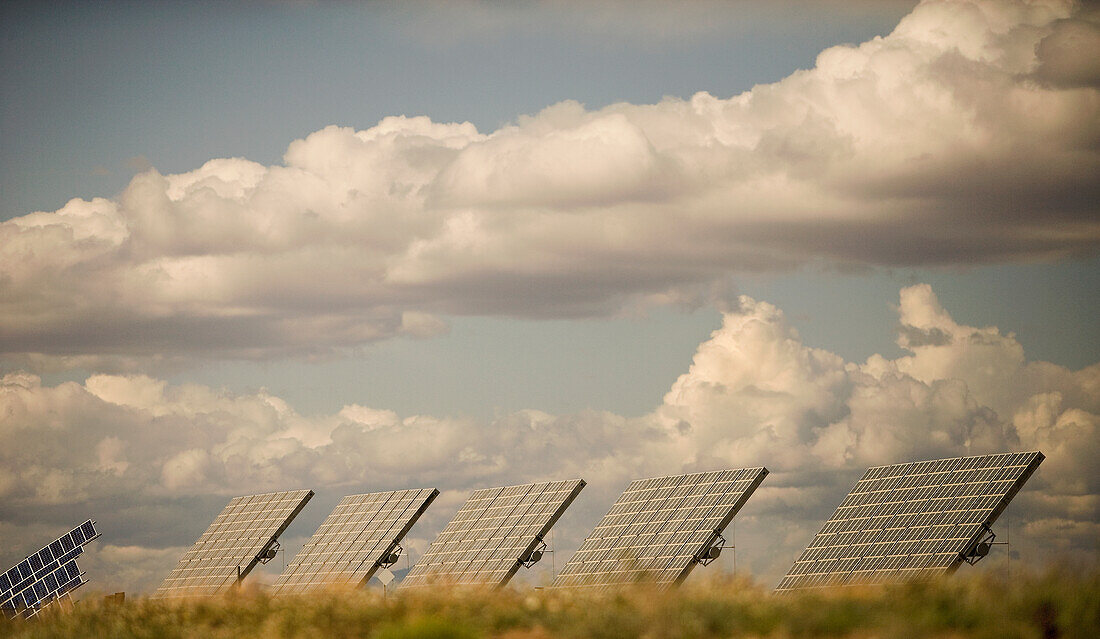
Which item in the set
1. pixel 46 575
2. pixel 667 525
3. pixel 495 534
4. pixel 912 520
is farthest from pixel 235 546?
pixel 912 520

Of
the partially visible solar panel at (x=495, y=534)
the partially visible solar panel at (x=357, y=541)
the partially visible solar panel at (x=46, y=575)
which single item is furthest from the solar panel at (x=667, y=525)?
the partially visible solar panel at (x=46, y=575)

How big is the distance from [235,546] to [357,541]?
9688 millimetres

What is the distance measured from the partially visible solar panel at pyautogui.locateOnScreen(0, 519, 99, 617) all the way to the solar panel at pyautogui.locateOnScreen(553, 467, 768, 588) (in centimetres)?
2873

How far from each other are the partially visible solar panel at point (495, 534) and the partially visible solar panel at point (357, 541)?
1.84 meters

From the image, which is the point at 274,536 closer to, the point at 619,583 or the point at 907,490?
the point at 907,490

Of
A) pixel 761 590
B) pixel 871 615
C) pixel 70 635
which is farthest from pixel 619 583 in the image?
pixel 70 635

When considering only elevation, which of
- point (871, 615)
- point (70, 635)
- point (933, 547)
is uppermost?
point (933, 547)

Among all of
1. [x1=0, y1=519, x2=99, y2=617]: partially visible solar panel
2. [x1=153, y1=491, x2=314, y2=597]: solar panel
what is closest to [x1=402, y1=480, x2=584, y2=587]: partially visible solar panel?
[x1=153, y1=491, x2=314, y2=597]: solar panel

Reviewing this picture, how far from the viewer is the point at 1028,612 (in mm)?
21625

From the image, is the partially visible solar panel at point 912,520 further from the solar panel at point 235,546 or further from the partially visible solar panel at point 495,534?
the solar panel at point 235,546

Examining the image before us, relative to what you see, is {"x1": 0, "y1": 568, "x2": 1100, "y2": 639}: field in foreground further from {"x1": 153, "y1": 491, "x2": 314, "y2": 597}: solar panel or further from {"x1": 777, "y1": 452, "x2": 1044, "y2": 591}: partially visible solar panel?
{"x1": 153, "y1": 491, "x2": 314, "y2": 597}: solar panel

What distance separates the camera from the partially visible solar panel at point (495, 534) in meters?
52.4

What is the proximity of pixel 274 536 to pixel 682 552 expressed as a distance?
27157 millimetres

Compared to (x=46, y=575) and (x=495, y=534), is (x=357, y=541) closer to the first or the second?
(x=495, y=534)
